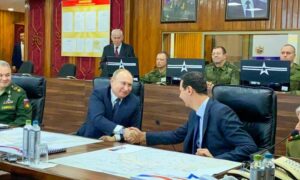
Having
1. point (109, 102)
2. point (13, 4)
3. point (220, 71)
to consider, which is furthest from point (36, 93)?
point (13, 4)

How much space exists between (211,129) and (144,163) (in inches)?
27.4

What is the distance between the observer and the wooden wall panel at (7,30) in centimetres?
1368

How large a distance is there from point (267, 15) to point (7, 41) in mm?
9658

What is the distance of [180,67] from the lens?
4707 millimetres

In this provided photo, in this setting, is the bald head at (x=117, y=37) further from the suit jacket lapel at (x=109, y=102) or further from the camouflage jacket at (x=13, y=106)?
the suit jacket lapel at (x=109, y=102)

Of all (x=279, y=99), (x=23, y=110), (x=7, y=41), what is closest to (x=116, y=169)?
(x=23, y=110)

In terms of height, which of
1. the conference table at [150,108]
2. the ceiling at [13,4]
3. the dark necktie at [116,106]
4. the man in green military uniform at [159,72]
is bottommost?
the conference table at [150,108]

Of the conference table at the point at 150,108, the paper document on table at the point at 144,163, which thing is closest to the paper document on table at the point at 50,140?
the paper document on table at the point at 144,163

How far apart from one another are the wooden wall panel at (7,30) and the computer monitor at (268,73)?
35.7ft

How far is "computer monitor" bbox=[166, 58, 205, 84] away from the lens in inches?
181

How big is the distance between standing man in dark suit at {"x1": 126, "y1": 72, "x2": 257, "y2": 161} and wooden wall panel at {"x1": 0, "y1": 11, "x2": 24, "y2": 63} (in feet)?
39.8

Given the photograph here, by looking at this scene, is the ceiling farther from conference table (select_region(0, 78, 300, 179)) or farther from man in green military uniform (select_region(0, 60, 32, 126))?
man in green military uniform (select_region(0, 60, 32, 126))

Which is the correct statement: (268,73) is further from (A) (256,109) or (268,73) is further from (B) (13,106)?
(B) (13,106)

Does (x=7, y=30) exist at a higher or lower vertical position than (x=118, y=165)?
higher
